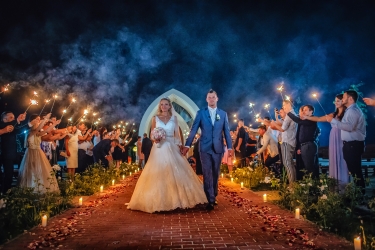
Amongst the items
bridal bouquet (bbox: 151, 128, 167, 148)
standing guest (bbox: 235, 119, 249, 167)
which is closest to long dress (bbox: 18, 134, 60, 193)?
bridal bouquet (bbox: 151, 128, 167, 148)

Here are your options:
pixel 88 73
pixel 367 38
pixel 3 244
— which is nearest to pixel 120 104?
pixel 88 73

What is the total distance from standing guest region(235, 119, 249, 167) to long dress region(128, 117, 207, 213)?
21.5 ft

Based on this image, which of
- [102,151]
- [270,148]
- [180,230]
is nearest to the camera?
[180,230]

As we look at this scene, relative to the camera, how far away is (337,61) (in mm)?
18875

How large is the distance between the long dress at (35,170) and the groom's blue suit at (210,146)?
3485mm

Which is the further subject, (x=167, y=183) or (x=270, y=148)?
(x=270, y=148)

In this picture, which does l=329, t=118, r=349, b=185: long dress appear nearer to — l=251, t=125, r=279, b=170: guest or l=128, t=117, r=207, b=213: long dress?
l=128, t=117, r=207, b=213: long dress

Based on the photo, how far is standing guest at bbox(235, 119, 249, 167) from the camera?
1330 centimetres

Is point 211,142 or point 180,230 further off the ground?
point 211,142

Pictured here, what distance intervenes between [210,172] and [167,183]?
929 mm

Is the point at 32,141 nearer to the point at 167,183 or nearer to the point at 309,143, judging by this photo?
the point at 167,183

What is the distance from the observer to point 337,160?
6793mm

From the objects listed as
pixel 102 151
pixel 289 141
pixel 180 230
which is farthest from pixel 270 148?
pixel 180 230

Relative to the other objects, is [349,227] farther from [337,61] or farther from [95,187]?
[337,61]
